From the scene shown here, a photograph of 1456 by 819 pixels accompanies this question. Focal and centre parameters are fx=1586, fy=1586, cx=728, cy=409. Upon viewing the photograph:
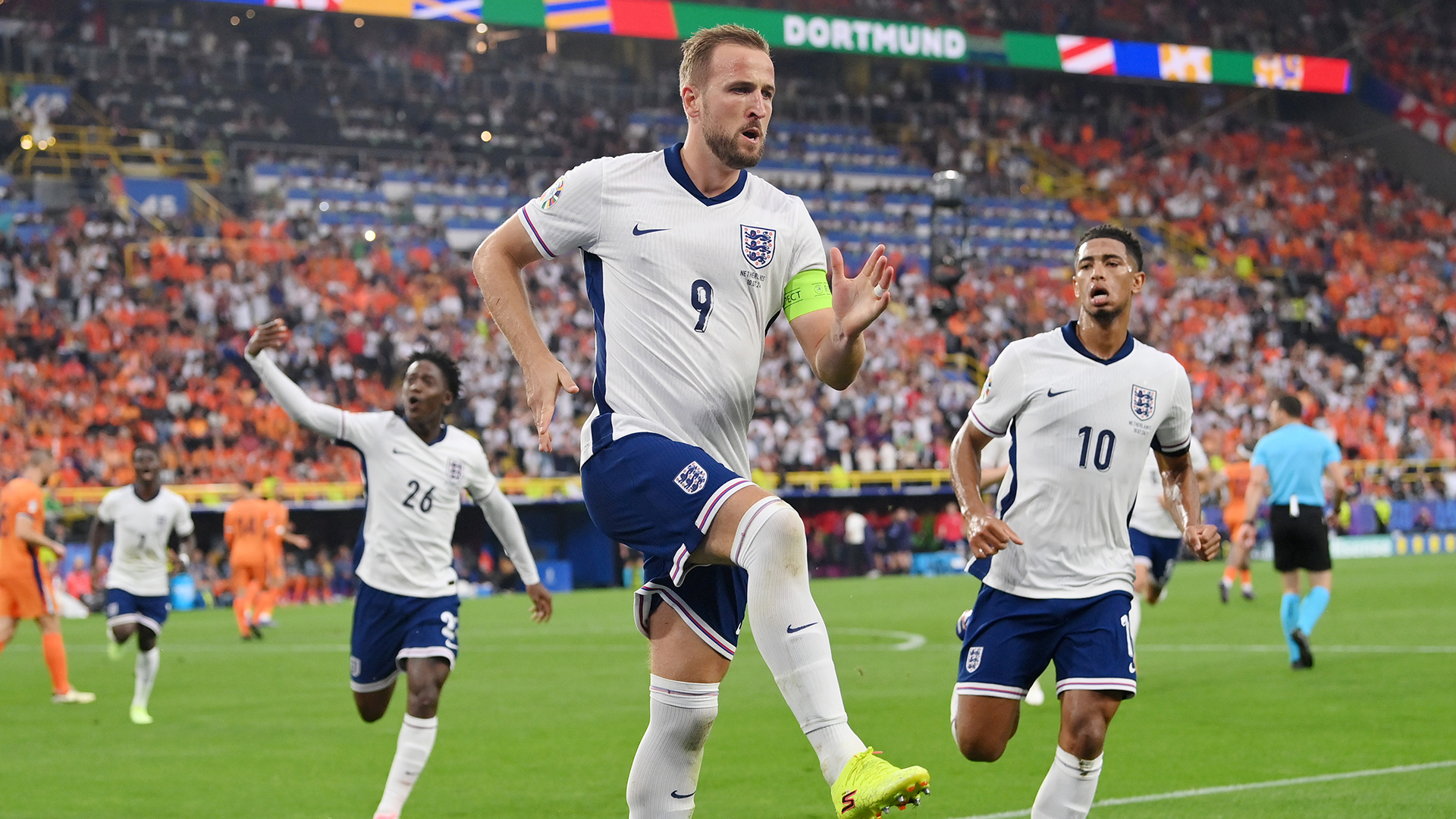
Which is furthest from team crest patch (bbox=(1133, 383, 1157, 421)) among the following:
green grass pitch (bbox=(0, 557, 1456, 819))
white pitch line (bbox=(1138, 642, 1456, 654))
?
white pitch line (bbox=(1138, 642, 1456, 654))

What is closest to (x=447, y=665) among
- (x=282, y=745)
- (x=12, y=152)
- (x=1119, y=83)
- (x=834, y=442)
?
(x=282, y=745)

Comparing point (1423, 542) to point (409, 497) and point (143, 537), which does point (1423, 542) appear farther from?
point (409, 497)

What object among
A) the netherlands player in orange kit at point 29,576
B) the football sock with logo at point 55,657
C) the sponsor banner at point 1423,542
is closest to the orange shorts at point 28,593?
the netherlands player in orange kit at point 29,576

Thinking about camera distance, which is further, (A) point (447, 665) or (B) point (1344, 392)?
(B) point (1344, 392)

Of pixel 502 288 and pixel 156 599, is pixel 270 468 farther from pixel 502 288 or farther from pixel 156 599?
pixel 502 288

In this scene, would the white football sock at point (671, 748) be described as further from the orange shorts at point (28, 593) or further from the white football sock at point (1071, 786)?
the orange shorts at point (28, 593)

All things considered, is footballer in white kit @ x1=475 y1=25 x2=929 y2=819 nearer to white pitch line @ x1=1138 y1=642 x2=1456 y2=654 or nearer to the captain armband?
the captain armband

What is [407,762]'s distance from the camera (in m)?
8.12

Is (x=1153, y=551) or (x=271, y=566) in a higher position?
(x=1153, y=551)

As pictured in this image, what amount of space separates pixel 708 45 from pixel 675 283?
727 mm

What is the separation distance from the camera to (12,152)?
116 feet

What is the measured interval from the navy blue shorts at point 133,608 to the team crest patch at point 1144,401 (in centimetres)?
985

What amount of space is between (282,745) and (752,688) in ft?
14.7

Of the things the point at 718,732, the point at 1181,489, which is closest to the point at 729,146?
the point at 1181,489
